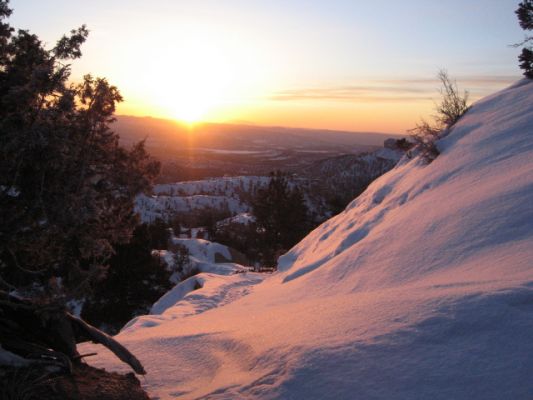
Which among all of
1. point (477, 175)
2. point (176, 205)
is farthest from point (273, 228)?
point (176, 205)

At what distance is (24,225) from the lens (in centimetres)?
479

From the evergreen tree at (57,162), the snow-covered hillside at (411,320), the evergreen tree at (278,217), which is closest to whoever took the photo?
the snow-covered hillside at (411,320)

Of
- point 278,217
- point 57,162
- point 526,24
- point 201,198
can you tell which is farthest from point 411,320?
point 201,198

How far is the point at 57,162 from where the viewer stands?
4.45 metres

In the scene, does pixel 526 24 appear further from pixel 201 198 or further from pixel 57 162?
pixel 201 198

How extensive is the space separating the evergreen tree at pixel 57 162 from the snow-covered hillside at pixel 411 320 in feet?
6.61

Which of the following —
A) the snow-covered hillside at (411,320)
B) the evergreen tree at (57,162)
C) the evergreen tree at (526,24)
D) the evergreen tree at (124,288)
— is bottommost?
the evergreen tree at (124,288)

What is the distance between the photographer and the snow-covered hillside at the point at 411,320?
3568mm

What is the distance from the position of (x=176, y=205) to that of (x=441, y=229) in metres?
109

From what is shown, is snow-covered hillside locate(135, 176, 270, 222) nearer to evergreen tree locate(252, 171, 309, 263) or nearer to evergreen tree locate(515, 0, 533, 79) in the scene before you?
evergreen tree locate(252, 171, 309, 263)

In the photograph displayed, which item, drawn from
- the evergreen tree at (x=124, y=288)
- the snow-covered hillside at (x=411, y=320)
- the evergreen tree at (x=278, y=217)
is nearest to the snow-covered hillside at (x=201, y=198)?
the evergreen tree at (x=278, y=217)

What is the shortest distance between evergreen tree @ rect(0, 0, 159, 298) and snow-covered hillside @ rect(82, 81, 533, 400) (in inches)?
79.3

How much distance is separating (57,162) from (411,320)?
12.6ft

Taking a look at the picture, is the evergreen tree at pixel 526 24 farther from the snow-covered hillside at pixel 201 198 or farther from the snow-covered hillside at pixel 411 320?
the snow-covered hillside at pixel 201 198
